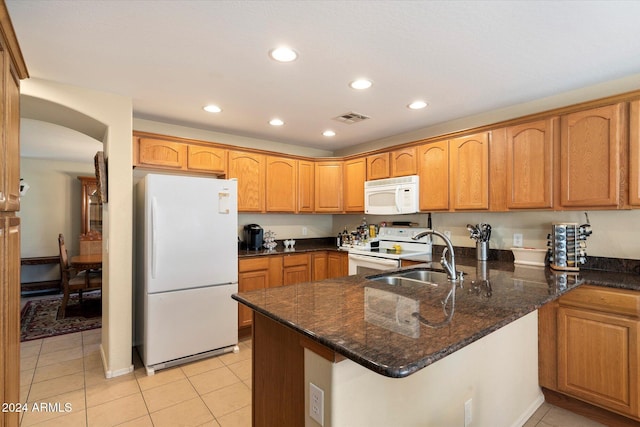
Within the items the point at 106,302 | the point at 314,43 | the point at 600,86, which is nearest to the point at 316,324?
the point at 314,43

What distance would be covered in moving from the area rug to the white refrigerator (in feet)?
4.71

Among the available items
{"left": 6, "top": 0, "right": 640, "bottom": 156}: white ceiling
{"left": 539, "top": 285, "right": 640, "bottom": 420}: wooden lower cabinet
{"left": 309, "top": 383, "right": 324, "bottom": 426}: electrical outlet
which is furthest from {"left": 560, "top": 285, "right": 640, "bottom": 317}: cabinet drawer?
{"left": 309, "top": 383, "right": 324, "bottom": 426}: electrical outlet

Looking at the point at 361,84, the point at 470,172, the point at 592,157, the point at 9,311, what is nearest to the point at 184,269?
the point at 9,311

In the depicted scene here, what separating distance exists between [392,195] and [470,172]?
2.88 ft

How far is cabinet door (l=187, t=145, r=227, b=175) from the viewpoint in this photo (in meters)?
3.34

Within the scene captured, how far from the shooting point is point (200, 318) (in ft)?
9.46

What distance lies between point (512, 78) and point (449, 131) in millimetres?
1078

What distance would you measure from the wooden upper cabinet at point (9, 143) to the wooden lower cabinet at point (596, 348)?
316 centimetres

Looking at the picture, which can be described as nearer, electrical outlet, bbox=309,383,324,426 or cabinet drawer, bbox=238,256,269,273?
electrical outlet, bbox=309,383,324,426

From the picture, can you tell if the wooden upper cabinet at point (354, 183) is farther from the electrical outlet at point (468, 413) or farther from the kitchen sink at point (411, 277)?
the electrical outlet at point (468, 413)

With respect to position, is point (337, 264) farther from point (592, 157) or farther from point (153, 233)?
point (592, 157)

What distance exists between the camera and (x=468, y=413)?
5.08 ft

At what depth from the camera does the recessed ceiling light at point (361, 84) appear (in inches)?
92.8

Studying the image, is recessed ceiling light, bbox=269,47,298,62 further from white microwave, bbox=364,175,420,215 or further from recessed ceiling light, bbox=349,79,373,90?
white microwave, bbox=364,175,420,215
